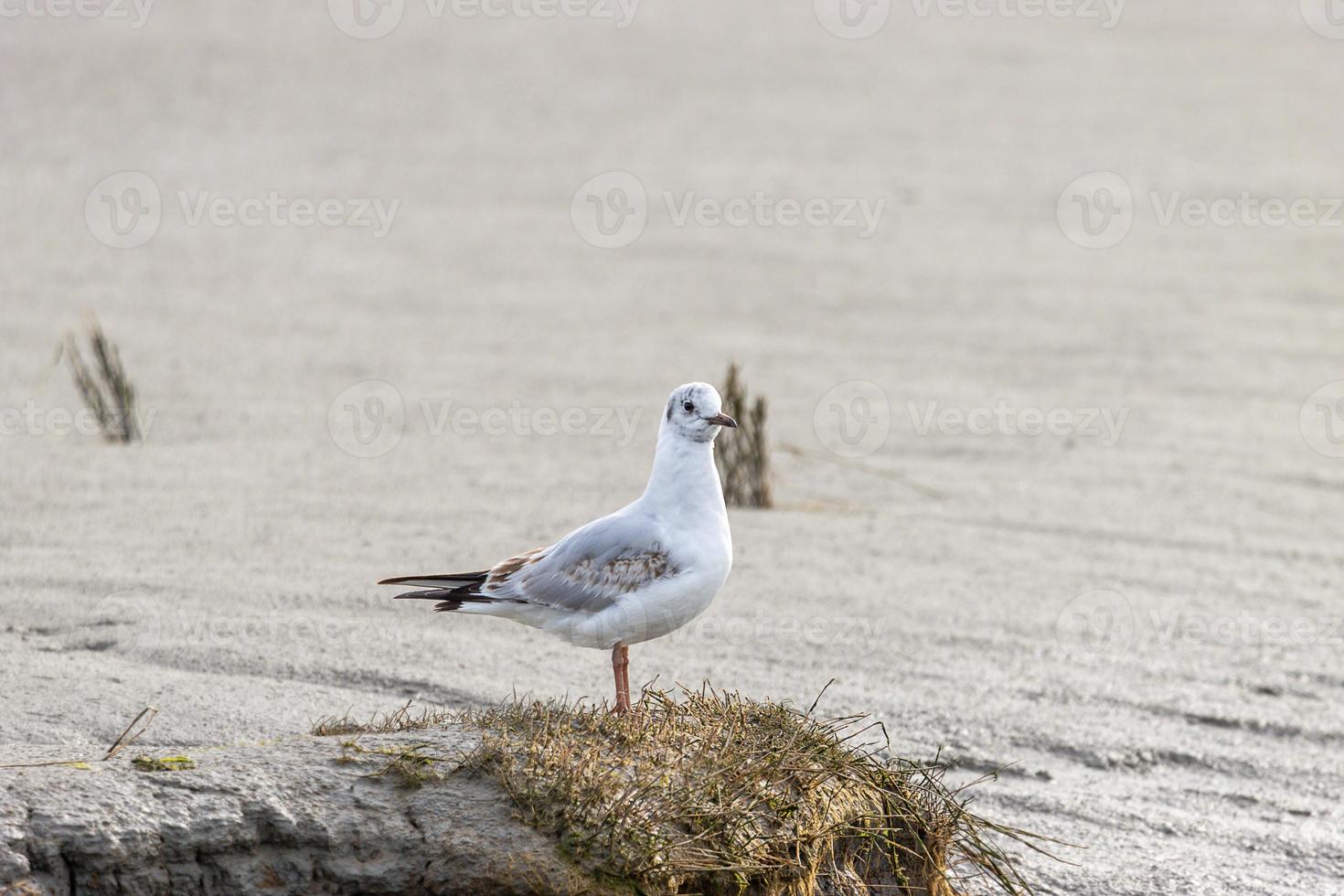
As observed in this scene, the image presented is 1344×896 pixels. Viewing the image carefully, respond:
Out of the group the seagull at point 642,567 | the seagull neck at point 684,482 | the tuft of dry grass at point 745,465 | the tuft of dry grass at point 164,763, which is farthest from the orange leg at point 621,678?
the tuft of dry grass at point 745,465

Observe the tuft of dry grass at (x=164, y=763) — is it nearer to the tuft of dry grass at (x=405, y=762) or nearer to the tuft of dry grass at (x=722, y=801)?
the tuft of dry grass at (x=405, y=762)

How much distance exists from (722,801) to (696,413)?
1111mm

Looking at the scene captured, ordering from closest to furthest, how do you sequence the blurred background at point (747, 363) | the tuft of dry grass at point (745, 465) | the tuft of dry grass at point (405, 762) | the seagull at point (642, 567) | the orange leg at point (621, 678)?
1. the tuft of dry grass at point (405, 762)
2. the orange leg at point (621, 678)
3. the seagull at point (642, 567)
4. the blurred background at point (747, 363)
5. the tuft of dry grass at point (745, 465)

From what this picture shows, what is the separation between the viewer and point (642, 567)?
425 centimetres

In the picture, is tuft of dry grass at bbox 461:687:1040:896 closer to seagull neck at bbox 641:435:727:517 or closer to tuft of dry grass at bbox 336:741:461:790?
tuft of dry grass at bbox 336:741:461:790

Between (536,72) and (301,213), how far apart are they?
4.96m

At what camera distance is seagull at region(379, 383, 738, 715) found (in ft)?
13.8

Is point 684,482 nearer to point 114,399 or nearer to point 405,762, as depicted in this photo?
point 405,762

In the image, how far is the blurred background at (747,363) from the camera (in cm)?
570

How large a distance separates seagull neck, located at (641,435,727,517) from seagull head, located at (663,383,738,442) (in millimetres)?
27

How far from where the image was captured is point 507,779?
366cm

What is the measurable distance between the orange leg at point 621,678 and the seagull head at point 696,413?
2.02 feet

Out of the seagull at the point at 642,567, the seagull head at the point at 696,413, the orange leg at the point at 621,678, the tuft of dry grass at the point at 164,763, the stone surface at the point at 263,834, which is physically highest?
the seagull head at the point at 696,413

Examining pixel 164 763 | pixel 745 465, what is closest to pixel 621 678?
pixel 164 763
